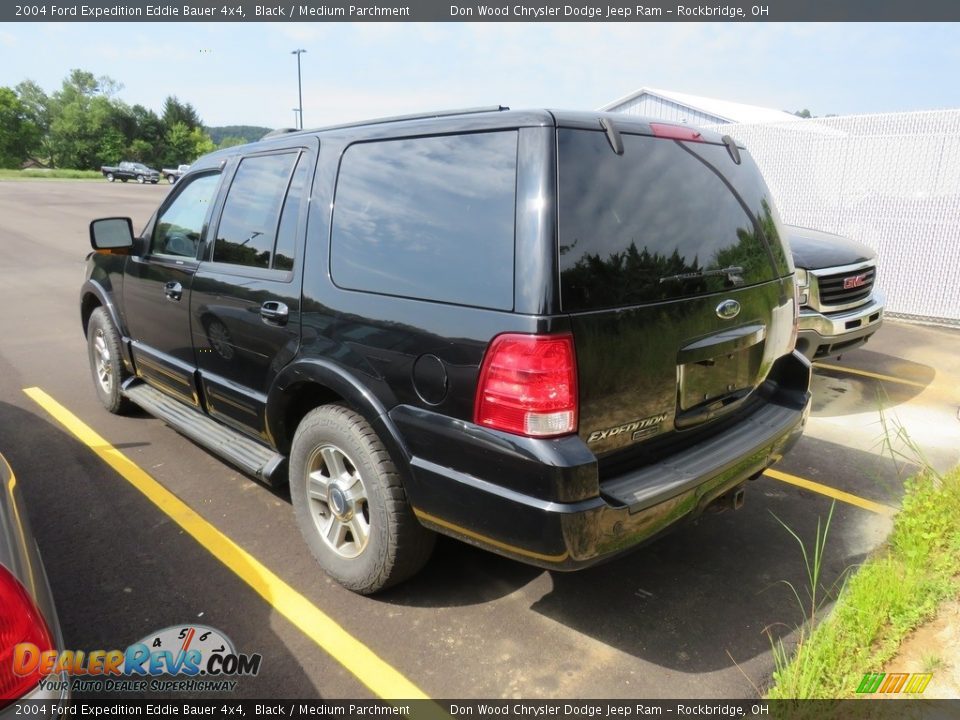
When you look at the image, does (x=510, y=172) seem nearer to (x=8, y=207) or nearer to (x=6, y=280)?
(x=6, y=280)

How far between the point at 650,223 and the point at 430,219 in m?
0.85

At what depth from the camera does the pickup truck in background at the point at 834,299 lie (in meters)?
5.38

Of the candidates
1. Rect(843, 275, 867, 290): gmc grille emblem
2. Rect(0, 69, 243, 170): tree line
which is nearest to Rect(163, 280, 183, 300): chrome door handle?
Rect(843, 275, 867, 290): gmc grille emblem

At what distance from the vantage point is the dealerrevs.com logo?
247 centimetres

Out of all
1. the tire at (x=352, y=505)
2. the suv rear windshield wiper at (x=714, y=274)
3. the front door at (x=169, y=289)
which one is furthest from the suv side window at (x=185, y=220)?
the suv rear windshield wiper at (x=714, y=274)

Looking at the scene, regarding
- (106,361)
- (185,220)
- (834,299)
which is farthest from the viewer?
(834,299)

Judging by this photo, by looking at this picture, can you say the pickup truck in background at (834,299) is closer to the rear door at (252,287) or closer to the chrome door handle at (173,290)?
the rear door at (252,287)

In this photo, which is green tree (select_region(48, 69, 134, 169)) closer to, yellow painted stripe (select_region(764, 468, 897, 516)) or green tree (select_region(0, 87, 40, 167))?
green tree (select_region(0, 87, 40, 167))

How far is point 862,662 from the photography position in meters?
2.40

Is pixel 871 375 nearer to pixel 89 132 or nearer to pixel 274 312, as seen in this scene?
pixel 274 312

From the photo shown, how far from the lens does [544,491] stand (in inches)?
85.8

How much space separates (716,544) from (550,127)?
2.34m

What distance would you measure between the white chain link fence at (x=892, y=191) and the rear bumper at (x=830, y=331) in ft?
14.2

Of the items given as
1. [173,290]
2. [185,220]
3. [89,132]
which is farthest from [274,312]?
[89,132]
